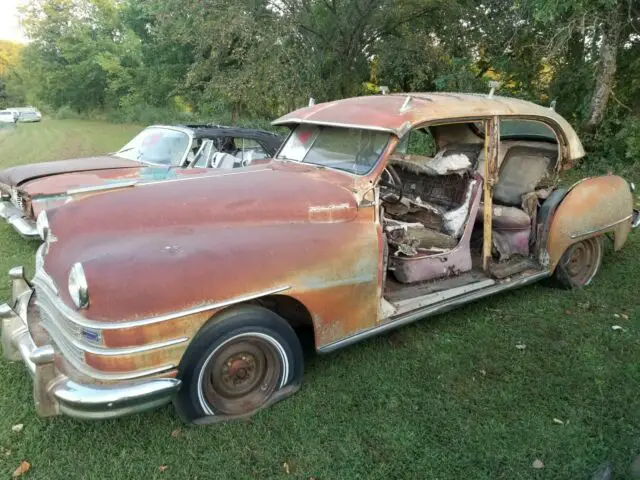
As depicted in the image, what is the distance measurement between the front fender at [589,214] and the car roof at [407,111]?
0.64 m

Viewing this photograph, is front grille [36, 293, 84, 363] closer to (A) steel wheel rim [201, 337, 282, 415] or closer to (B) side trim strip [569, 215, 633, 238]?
(A) steel wheel rim [201, 337, 282, 415]

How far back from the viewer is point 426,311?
3.91 metres

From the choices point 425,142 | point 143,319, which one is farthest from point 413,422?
point 425,142

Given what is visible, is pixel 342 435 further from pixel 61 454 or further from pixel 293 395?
pixel 61 454

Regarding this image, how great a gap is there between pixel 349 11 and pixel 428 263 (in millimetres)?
13110

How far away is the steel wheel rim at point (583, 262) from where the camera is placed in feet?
17.1

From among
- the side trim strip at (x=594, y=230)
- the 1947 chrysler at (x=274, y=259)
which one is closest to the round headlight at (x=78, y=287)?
the 1947 chrysler at (x=274, y=259)

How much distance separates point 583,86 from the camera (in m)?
11.3

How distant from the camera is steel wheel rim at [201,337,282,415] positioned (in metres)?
3.00

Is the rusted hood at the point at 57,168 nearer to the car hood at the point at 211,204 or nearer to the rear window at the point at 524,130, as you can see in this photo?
the car hood at the point at 211,204

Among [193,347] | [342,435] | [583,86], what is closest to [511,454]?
[342,435]

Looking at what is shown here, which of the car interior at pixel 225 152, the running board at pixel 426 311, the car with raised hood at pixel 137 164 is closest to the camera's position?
the running board at pixel 426 311

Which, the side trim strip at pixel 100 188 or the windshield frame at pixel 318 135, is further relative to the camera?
the windshield frame at pixel 318 135

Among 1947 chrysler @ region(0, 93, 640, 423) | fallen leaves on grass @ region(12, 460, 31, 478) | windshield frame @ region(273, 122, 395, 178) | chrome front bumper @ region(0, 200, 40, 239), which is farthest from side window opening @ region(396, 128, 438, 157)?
chrome front bumper @ region(0, 200, 40, 239)
